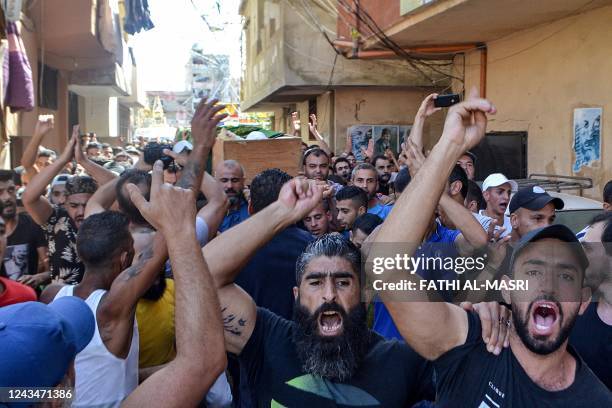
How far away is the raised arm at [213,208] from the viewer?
4258 mm

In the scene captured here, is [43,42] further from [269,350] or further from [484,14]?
[269,350]

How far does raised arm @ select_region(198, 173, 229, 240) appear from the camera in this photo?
4.26 m

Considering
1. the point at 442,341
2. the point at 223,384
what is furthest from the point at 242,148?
the point at 442,341

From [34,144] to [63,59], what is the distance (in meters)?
12.3

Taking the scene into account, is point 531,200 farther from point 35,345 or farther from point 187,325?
point 35,345

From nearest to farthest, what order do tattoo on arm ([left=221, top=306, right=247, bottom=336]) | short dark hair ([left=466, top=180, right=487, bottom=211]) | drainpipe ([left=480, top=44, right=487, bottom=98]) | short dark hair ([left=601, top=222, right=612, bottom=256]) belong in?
tattoo on arm ([left=221, top=306, right=247, bottom=336]), short dark hair ([left=601, top=222, right=612, bottom=256]), short dark hair ([left=466, top=180, right=487, bottom=211]), drainpipe ([left=480, top=44, right=487, bottom=98])

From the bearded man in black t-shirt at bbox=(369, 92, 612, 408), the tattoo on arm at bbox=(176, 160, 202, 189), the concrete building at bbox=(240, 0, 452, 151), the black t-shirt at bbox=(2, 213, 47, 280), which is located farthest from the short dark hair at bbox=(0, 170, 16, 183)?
the concrete building at bbox=(240, 0, 452, 151)

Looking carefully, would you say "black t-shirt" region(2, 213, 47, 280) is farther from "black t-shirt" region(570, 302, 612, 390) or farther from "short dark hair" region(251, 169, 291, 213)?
"black t-shirt" region(570, 302, 612, 390)

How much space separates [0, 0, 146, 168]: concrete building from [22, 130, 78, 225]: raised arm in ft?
22.8

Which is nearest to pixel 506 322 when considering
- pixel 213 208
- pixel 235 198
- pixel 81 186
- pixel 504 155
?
pixel 213 208

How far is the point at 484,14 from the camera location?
10.2 m

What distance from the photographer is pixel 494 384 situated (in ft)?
7.15

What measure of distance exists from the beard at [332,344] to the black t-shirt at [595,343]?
0.90 m

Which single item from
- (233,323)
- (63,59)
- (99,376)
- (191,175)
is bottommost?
(99,376)
